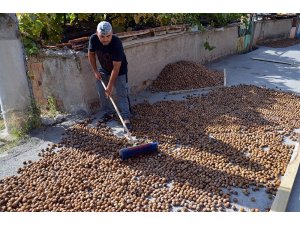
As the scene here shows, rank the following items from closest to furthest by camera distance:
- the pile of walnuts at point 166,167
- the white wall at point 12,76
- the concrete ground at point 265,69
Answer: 1. the pile of walnuts at point 166,167
2. the white wall at point 12,76
3. the concrete ground at point 265,69

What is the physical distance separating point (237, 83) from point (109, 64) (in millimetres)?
4247

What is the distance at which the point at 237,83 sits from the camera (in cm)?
819

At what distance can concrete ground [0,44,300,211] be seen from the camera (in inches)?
168

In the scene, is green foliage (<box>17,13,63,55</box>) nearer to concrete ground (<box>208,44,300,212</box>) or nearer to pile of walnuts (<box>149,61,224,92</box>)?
pile of walnuts (<box>149,61,224,92</box>)

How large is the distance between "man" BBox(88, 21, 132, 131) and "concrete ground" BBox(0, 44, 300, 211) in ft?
1.05

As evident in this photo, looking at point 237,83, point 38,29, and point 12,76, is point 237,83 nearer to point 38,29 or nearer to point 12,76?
point 38,29

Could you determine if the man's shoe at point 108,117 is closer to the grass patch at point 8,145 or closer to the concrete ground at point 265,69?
the grass patch at point 8,145

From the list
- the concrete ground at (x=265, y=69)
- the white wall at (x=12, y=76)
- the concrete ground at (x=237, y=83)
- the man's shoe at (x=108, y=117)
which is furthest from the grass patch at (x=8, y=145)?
the concrete ground at (x=265, y=69)

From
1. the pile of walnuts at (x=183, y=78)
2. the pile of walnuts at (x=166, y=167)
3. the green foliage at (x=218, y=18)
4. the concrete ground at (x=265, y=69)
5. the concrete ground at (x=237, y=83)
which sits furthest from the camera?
the green foliage at (x=218, y=18)

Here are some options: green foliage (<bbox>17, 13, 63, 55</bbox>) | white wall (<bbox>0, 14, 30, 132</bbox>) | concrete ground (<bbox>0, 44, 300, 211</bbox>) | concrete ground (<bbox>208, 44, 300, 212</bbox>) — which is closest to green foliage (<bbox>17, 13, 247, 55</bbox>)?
green foliage (<bbox>17, 13, 63, 55</bbox>)

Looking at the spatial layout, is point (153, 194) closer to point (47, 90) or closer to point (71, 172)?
point (71, 172)

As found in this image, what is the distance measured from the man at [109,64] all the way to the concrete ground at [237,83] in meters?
0.32

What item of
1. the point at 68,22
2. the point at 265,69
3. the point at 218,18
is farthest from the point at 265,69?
the point at 68,22

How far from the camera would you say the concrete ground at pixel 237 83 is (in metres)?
4.27
